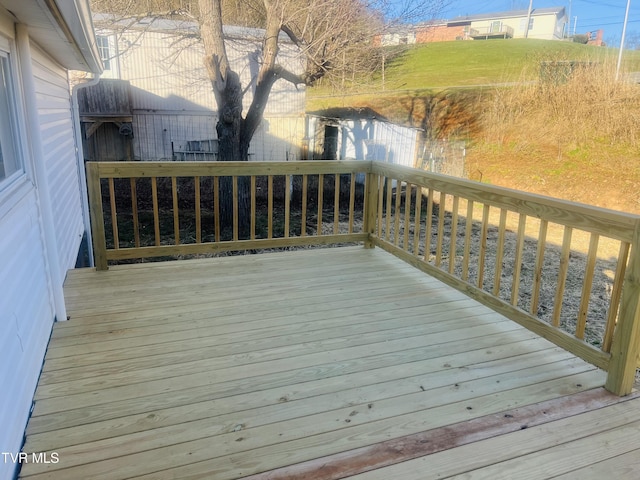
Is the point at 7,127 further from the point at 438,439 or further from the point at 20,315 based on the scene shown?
the point at 438,439

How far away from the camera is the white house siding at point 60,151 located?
3.60 metres

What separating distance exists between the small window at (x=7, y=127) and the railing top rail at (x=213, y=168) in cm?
111

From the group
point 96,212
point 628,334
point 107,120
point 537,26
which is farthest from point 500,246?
point 537,26

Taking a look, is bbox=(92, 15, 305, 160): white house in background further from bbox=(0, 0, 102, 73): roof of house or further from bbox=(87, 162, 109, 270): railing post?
bbox=(87, 162, 109, 270): railing post

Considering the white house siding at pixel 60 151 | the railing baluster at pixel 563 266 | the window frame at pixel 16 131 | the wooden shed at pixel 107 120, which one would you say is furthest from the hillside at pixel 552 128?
the railing baluster at pixel 563 266

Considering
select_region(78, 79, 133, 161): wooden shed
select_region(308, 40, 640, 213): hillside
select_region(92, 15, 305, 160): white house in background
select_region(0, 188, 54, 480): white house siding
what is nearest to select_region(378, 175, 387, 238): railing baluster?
select_region(0, 188, 54, 480): white house siding

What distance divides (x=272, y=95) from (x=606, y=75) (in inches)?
300

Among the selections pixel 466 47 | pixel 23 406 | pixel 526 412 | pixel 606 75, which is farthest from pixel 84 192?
pixel 466 47

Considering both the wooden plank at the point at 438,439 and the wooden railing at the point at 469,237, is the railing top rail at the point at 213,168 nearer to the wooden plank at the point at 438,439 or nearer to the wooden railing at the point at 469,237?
the wooden railing at the point at 469,237

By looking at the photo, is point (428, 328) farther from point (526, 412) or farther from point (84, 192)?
point (84, 192)

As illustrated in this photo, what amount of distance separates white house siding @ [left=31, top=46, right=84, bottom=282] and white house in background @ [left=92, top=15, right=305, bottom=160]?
18.9ft

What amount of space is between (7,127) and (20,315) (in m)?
1.06

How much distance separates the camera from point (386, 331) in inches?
114

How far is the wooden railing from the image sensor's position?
225 cm
